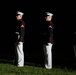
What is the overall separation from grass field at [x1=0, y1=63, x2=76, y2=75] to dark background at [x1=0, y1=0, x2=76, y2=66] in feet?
7.29

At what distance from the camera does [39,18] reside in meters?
16.9

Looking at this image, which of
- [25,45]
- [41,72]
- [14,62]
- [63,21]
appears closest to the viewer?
[41,72]

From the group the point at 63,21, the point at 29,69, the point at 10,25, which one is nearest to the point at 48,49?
the point at 29,69

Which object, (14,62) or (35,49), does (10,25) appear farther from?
(14,62)

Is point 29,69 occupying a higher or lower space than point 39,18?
lower

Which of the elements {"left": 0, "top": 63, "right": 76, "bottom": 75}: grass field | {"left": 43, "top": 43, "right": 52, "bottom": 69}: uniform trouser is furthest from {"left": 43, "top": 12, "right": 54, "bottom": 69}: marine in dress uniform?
{"left": 0, "top": 63, "right": 76, "bottom": 75}: grass field

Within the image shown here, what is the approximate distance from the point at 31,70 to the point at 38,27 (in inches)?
A: 219

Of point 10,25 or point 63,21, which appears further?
point 10,25

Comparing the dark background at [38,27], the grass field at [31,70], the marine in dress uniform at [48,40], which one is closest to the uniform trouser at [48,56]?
the marine in dress uniform at [48,40]

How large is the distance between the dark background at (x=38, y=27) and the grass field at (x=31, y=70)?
2.22 m

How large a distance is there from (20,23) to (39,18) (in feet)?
15.0

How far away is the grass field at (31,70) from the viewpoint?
11.3 metres

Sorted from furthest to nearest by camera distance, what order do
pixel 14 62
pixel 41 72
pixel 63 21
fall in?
pixel 63 21
pixel 14 62
pixel 41 72

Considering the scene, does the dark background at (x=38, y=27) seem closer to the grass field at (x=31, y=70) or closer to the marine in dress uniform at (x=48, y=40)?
the grass field at (x=31, y=70)
